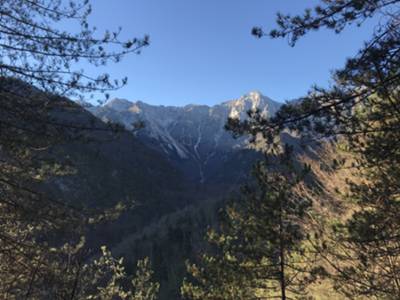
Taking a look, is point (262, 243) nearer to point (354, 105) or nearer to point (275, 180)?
point (275, 180)

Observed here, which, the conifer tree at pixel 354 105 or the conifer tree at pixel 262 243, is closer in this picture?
the conifer tree at pixel 354 105

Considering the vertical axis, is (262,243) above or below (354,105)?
below

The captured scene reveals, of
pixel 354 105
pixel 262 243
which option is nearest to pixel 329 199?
pixel 262 243

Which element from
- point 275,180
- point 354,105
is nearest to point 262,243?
point 275,180

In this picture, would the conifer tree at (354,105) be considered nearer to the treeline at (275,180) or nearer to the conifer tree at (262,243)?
the treeline at (275,180)

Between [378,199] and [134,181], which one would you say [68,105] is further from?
[134,181]

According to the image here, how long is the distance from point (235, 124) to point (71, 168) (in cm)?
435

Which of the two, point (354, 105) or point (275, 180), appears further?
point (275, 180)

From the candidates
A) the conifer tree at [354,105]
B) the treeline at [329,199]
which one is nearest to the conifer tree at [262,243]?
the treeline at [329,199]

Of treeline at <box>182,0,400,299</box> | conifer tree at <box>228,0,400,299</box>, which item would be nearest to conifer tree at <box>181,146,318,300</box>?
treeline at <box>182,0,400,299</box>

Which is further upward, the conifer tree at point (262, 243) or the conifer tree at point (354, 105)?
the conifer tree at point (354, 105)

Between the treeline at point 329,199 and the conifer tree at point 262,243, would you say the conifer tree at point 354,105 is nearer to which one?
the treeline at point 329,199

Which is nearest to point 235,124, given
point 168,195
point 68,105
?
point 68,105

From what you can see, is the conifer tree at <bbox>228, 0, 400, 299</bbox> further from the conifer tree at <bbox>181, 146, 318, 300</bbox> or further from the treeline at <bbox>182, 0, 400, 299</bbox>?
the conifer tree at <bbox>181, 146, 318, 300</bbox>
